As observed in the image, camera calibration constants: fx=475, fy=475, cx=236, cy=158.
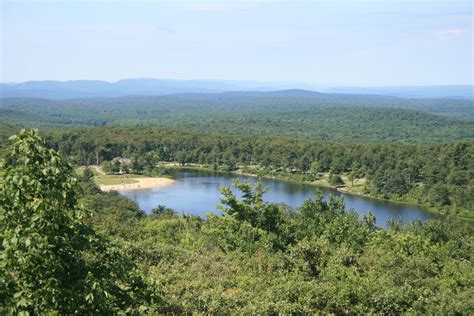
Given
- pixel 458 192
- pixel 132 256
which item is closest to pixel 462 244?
pixel 132 256

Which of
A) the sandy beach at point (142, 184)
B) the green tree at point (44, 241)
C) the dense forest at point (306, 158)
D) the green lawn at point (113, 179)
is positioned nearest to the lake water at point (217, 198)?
the sandy beach at point (142, 184)

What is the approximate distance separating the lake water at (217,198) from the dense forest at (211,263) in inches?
708

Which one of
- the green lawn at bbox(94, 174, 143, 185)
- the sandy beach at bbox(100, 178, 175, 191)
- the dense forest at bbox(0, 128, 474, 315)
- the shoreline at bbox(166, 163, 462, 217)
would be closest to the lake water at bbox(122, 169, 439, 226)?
the shoreline at bbox(166, 163, 462, 217)

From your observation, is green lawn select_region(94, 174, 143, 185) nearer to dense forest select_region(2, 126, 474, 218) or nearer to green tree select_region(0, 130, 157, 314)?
dense forest select_region(2, 126, 474, 218)

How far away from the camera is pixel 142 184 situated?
53125 mm

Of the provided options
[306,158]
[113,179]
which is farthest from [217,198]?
[306,158]

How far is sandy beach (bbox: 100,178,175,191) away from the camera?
50.7 m

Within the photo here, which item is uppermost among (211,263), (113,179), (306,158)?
(211,263)

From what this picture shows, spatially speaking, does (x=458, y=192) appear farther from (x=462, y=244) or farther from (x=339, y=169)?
(x=462, y=244)

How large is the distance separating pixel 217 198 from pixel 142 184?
37.9ft

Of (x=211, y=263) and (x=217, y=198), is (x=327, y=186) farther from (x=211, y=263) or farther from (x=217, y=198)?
(x=211, y=263)

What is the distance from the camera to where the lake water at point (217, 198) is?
4169 cm

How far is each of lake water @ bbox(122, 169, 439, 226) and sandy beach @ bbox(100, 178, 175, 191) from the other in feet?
4.12

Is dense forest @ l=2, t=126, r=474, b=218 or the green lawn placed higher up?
dense forest @ l=2, t=126, r=474, b=218
